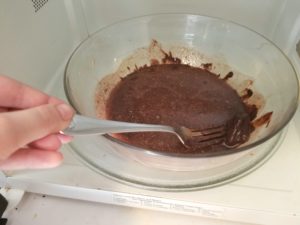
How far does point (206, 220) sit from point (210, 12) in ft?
1.46

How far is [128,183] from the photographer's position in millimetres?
504

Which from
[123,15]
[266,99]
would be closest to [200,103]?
[266,99]

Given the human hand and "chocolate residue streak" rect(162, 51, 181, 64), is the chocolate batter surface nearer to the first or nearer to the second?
"chocolate residue streak" rect(162, 51, 181, 64)

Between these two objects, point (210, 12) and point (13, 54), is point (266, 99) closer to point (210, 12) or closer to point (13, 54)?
point (210, 12)

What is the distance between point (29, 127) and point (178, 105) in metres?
0.35

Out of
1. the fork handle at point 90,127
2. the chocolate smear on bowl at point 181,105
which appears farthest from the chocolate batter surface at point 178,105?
the fork handle at point 90,127

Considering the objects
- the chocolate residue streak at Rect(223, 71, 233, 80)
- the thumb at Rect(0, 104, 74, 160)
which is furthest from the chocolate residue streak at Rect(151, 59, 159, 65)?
the thumb at Rect(0, 104, 74, 160)

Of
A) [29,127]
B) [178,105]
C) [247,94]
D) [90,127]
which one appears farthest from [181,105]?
[29,127]

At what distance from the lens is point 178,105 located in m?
0.62

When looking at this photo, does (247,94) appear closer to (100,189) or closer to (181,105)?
(181,105)

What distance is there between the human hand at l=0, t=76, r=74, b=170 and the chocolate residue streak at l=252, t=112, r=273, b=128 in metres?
0.34

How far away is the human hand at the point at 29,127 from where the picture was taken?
31cm

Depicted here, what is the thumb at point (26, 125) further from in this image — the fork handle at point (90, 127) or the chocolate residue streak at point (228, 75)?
the chocolate residue streak at point (228, 75)

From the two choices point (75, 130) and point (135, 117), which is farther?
point (135, 117)
